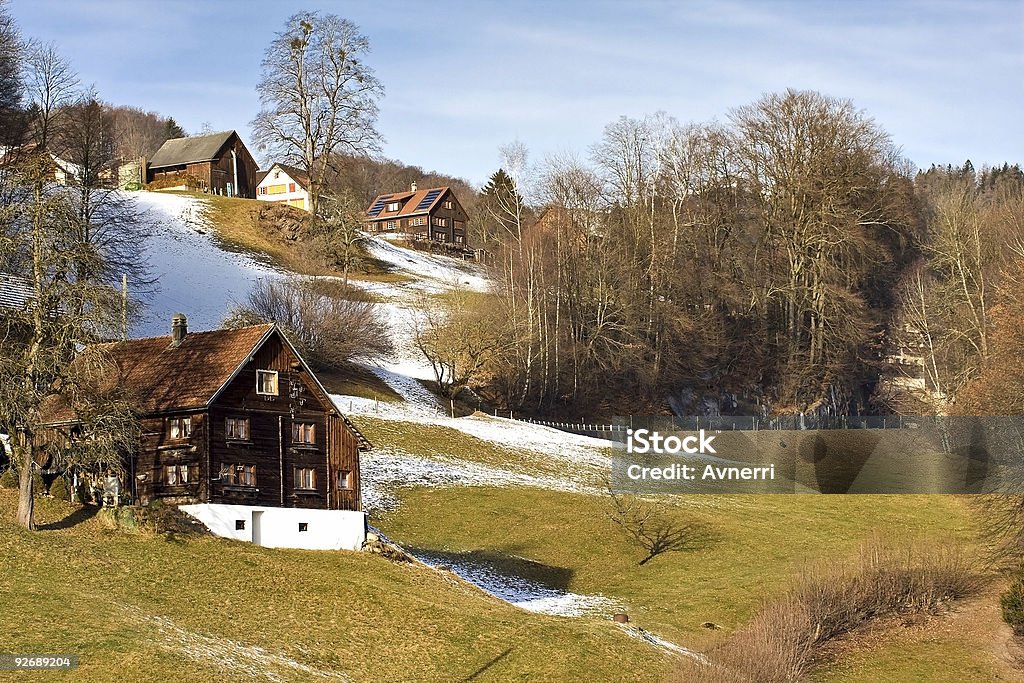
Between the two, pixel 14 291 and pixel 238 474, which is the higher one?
pixel 14 291

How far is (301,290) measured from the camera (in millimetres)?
87000

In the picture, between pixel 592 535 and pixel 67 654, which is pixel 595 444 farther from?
pixel 67 654

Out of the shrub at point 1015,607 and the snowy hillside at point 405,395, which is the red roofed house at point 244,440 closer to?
the snowy hillside at point 405,395

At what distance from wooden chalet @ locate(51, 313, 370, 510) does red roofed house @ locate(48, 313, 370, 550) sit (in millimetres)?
41

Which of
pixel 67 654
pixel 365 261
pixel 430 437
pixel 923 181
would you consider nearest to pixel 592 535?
pixel 430 437

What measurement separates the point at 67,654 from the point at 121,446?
55.4 ft

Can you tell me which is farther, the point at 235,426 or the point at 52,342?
the point at 235,426

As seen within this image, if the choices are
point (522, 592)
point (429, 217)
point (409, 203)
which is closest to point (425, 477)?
point (522, 592)

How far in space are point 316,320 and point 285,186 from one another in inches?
2095

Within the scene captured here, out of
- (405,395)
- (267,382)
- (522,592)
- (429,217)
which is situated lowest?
(522,592)

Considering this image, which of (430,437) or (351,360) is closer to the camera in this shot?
(430,437)

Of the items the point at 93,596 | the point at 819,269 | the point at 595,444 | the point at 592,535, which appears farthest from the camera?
the point at 819,269

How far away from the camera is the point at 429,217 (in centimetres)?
14825

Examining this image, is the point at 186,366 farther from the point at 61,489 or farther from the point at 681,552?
the point at 681,552
